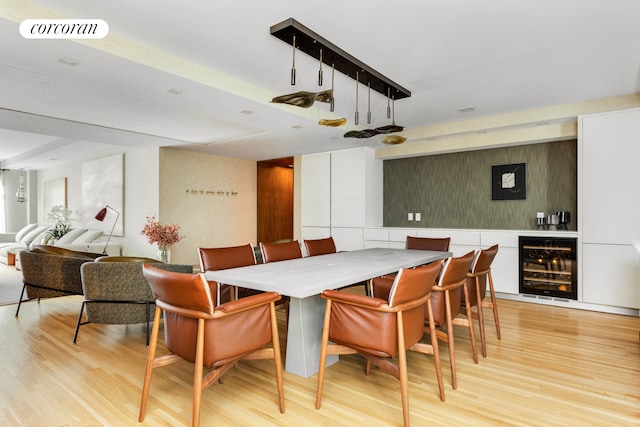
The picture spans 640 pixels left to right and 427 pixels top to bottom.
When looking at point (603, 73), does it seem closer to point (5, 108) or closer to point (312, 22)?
point (312, 22)

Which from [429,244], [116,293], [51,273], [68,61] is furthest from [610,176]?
[51,273]

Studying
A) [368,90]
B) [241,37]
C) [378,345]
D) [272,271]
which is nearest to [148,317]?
[272,271]

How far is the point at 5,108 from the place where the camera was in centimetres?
456

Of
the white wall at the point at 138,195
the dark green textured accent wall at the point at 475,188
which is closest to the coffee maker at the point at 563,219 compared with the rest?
the dark green textured accent wall at the point at 475,188

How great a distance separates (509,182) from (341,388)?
428cm

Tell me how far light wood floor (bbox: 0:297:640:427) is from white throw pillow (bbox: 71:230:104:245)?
4213mm

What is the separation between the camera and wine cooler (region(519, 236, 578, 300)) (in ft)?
14.6

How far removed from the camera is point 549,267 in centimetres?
463

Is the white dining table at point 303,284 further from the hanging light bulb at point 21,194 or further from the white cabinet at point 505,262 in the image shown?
the hanging light bulb at point 21,194

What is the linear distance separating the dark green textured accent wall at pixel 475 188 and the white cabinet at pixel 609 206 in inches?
23.9

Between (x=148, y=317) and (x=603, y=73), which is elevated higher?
(x=603, y=73)

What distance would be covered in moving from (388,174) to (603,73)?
3543 millimetres

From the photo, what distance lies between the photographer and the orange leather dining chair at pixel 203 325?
175 cm

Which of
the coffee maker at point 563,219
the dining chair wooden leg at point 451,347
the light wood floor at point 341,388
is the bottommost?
the light wood floor at point 341,388
